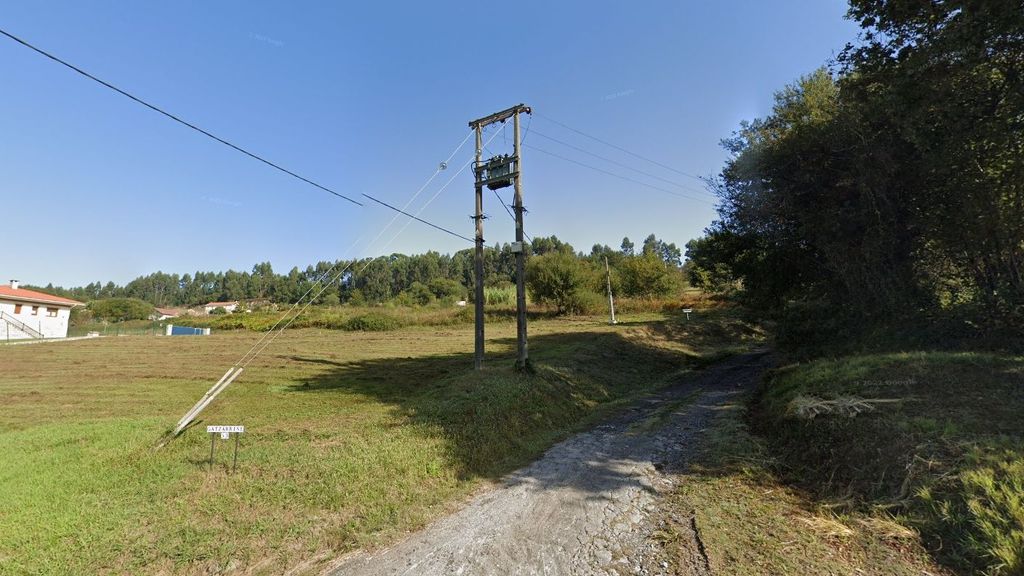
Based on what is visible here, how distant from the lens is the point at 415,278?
122 meters

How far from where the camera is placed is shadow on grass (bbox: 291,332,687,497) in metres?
6.89

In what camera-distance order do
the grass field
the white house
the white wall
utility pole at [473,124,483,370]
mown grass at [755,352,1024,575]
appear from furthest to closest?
the white house, the white wall, utility pole at [473,124,483,370], the grass field, mown grass at [755,352,1024,575]

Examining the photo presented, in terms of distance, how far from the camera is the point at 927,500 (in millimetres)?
4316

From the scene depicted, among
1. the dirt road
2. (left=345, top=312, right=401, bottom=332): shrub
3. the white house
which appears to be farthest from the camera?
(left=345, top=312, right=401, bottom=332): shrub

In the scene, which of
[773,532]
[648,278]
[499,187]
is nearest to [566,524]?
[773,532]

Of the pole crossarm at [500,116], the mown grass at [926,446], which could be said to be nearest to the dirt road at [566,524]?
the mown grass at [926,446]

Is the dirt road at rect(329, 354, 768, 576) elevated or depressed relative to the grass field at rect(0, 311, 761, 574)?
depressed

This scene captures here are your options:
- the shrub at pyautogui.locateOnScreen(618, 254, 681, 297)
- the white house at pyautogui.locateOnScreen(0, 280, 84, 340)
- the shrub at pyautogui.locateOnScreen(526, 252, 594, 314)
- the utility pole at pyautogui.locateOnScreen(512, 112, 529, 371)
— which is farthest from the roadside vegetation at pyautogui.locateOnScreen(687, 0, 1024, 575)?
the white house at pyautogui.locateOnScreen(0, 280, 84, 340)

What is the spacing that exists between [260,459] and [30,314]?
51574mm

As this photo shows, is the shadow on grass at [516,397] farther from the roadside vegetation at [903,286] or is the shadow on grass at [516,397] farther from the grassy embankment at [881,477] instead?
the roadside vegetation at [903,286]

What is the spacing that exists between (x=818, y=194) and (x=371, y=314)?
40.8 m

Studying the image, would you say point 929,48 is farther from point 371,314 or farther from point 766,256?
point 371,314

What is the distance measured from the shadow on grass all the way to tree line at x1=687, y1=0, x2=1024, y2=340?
287 inches

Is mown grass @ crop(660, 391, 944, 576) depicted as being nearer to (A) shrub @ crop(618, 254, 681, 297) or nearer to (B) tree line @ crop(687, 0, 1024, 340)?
(B) tree line @ crop(687, 0, 1024, 340)
